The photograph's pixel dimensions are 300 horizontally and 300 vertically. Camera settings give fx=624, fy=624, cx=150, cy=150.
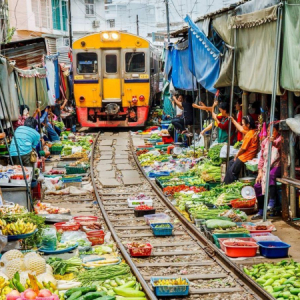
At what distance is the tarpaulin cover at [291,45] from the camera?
29.1ft

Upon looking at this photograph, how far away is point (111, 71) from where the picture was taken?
23891mm

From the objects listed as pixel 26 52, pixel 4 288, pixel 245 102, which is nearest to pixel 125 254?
pixel 4 288

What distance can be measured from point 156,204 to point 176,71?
7.92m

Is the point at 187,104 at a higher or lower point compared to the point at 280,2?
lower

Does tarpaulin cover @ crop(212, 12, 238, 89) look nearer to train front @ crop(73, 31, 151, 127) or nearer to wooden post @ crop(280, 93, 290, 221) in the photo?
wooden post @ crop(280, 93, 290, 221)

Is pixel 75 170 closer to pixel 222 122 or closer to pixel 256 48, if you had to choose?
pixel 222 122

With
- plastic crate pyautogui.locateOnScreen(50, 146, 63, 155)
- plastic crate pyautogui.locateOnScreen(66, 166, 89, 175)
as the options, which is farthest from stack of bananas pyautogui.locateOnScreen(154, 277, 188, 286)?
plastic crate pyautogui.locateOnScreen(50, 146, 63, 155)

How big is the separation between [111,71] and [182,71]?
18.7ft

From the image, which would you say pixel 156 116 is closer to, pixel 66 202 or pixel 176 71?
pixel 176 71

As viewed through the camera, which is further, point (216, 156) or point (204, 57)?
point (204, 57)

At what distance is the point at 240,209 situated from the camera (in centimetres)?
1095

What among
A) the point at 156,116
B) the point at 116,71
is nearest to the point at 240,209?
the point at 116,71

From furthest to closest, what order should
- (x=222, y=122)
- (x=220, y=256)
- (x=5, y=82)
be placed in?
(x=222, y=122)
(x=5, y=82)
(x=220, y=256)

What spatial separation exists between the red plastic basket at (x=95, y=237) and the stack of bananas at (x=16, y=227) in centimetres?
124
